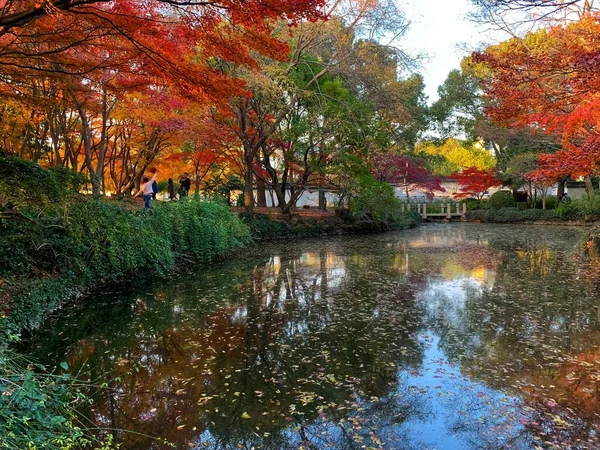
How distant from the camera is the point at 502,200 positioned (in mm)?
28891

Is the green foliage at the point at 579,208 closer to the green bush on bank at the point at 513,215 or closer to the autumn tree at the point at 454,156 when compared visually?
the green bush on bank at the point at 513,215

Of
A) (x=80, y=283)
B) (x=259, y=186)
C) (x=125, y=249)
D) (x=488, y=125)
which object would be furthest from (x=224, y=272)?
(x=488, y=125)

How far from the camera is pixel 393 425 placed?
10.3 ft

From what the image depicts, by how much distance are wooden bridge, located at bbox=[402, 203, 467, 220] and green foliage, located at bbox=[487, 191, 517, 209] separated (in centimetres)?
220

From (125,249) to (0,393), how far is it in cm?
608

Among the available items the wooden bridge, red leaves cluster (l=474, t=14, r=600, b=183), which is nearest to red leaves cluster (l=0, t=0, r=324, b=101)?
red leaves cluster (l=474, t=14, r=600, b=183)

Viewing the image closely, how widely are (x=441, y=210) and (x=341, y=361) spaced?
2933 cm

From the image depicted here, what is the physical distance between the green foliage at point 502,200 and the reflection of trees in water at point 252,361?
24.3m

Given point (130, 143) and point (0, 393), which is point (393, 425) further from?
point (130, 143)

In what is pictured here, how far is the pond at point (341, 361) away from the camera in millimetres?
3066

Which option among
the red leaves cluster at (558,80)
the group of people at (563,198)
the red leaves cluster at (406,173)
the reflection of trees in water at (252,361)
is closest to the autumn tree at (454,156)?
the red leaves cluster at (406,173)

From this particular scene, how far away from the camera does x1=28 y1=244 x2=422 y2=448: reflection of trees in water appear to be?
3.15 metres

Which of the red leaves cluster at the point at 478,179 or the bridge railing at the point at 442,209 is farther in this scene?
the bridge railing at the point at 442,209

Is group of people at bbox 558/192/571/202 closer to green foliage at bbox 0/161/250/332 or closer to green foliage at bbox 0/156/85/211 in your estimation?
green foliage at bbox 0/161/250/332
